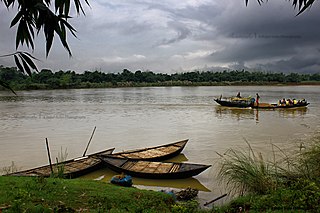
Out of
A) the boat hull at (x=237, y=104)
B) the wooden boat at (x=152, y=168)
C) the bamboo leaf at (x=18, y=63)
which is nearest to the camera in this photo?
the bamboo leaf at (x=18, y=63)

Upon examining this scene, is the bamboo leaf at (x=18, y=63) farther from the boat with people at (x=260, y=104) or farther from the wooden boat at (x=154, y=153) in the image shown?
the boat with people at (x=260, y=104)

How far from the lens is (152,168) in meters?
8.01

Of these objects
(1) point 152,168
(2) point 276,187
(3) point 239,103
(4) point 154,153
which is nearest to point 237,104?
(3) point 239,103

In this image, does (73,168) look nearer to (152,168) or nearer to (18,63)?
(152,168)

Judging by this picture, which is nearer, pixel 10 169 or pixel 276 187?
pixel 276 187

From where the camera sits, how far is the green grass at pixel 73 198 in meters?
4.02

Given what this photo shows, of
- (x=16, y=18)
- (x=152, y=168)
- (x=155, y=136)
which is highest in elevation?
(x=16, y=18)

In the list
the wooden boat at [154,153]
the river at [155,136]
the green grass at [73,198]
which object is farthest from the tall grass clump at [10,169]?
the green grass at [73,198]

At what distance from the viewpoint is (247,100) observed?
26.7 meters

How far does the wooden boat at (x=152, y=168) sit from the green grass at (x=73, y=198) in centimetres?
220

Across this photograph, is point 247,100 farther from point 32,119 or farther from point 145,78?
point 145,78

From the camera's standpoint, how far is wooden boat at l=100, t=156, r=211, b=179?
7508mm

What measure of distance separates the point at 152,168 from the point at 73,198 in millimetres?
3621

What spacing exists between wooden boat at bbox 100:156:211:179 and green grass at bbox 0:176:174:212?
2199 millimetres
